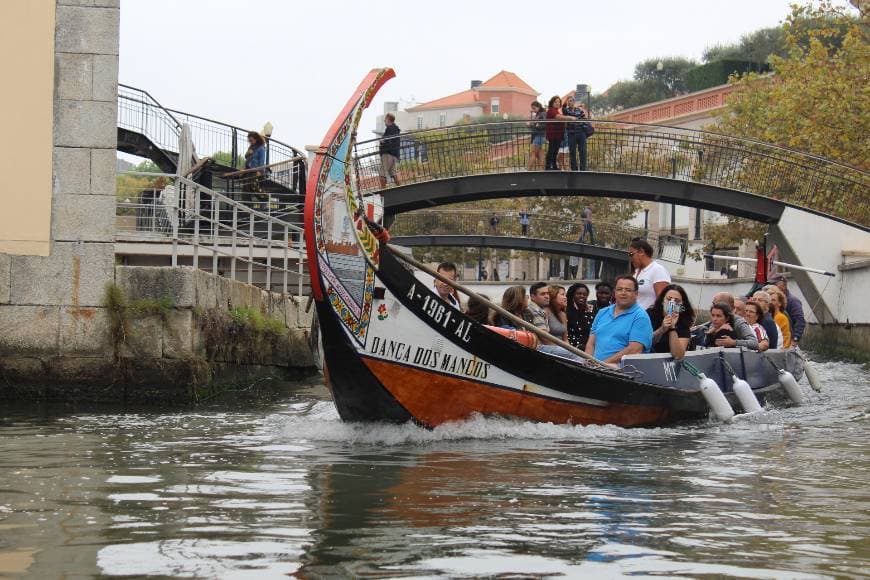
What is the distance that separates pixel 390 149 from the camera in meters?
25.9

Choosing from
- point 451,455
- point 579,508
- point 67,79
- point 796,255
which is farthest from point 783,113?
point 579,508

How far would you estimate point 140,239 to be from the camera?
61.7ft

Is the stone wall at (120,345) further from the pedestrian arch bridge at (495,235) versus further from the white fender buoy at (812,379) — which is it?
the pedestrian arch bridge at (495,235)

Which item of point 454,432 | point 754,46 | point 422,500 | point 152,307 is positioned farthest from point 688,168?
point 754,46

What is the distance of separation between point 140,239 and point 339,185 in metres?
8.91

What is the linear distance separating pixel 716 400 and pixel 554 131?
14063 mm

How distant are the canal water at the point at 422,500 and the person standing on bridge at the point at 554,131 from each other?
48.2 feet

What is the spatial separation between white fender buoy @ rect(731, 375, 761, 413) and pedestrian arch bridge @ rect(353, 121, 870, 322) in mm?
12796

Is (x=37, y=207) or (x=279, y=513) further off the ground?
(x=37, y=207)

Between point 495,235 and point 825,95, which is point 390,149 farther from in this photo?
point 495,235

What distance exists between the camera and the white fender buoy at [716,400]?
1299 centimetres

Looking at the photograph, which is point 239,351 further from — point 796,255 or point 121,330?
point 796,255

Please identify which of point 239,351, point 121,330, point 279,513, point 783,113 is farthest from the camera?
point 783,113

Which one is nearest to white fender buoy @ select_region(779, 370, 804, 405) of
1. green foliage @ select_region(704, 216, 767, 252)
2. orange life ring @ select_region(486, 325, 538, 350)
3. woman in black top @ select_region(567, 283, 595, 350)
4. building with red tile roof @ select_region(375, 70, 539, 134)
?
woman in black top @ select_region(567, 283, 595, 350)
